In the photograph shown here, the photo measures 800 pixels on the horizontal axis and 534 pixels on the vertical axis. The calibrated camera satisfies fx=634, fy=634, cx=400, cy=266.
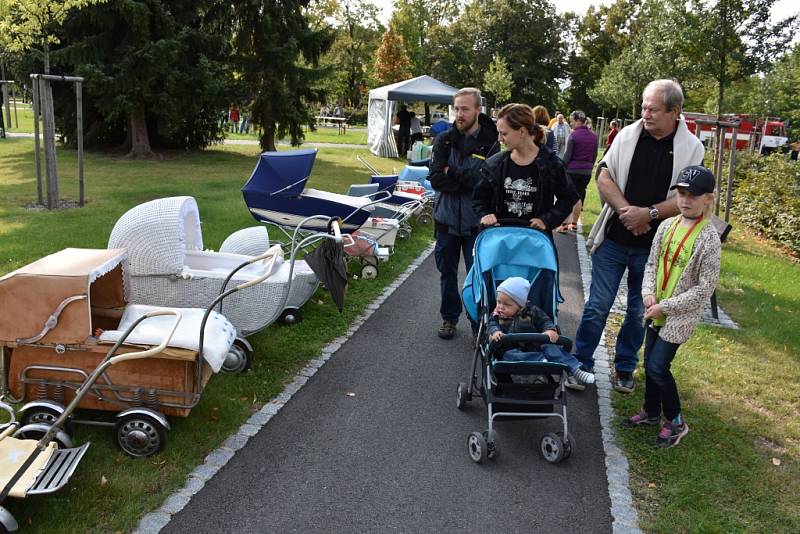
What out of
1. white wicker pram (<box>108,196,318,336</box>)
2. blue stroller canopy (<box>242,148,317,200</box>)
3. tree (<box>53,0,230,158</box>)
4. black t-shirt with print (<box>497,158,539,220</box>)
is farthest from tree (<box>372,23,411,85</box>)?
black t-shirt with print (<box>497,158,539,220</box>)

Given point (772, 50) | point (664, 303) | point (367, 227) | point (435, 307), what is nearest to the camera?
point (664, 303)

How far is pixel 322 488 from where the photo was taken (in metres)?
3.72

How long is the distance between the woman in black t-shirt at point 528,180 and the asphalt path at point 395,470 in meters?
1.50

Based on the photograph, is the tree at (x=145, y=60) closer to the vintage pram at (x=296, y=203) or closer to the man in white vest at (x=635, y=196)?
the vintage pram at (x=296, y=203)

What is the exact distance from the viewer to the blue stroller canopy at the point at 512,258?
188 inches

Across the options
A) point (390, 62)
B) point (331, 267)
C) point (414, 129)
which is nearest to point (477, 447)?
point (331, 267)

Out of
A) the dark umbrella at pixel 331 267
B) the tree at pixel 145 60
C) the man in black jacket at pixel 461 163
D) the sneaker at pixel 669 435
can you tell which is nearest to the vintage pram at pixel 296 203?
the man in black jacket at pixel 461 163

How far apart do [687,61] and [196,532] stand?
17.5m

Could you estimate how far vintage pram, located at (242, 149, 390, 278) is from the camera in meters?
7.91

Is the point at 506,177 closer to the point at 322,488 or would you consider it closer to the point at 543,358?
the point at 543,358

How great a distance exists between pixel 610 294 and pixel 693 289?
0.95m

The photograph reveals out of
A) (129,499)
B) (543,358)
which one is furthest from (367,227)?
(129,499)

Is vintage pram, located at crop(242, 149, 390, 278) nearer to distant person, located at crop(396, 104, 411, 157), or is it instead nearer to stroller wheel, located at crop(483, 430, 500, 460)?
stroller wheel, located at crop(483, 430, 500, 460)

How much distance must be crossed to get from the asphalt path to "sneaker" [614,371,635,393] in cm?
23
